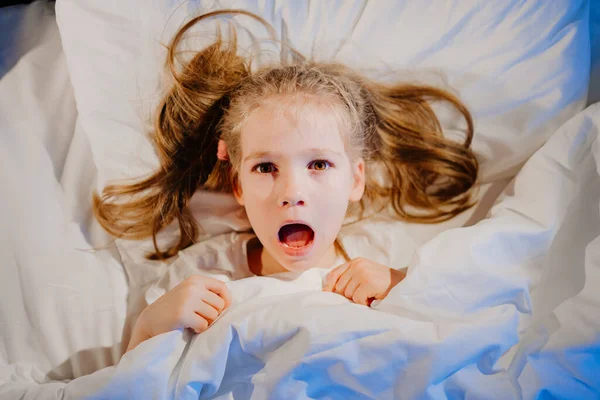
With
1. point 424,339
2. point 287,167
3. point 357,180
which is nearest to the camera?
point 424,339

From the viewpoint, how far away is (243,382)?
0.87 meters

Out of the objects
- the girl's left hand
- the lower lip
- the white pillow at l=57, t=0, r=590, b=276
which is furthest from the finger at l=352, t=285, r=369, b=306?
the white pillow at l=57, t=0, r=590, b=276

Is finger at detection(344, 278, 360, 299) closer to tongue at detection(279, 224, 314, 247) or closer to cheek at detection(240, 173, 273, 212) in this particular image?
tongue at detection(279, 224, 314, 247)

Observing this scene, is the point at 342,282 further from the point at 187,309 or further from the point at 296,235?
the point at 187,309

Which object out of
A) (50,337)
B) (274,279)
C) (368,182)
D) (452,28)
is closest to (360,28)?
(452,28)

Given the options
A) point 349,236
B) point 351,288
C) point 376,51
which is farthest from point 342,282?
point 376,51

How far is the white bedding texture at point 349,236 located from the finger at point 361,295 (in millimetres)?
36

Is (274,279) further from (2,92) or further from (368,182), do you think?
(2,92)

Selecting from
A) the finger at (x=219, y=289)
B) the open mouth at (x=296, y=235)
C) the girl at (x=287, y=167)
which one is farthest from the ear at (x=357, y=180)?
the finger at (x=219, y=289)

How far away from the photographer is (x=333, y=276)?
101 cm

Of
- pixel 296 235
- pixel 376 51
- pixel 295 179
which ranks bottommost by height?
pixel 296 235

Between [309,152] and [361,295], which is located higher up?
[309,152]

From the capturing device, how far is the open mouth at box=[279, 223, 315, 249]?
972 mm

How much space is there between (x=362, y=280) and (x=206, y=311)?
262 mm
